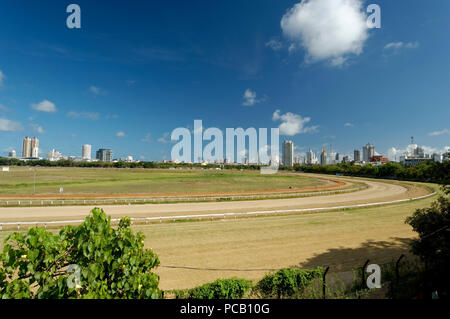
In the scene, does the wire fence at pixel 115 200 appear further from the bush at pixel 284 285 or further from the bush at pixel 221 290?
the bush at pixel 221 290

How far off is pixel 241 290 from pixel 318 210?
18656 millimetres

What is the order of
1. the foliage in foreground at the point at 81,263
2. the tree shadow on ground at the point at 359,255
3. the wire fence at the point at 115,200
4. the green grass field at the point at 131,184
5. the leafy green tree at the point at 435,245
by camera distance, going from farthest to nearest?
the green grass field at the point at 131,184 < the wire fence at the point at 115,200 < the tree shadow on ground at the point at 359,255 < the leafy green tree at the point at 435,245 < the foliage in foreground at the point at 81,263

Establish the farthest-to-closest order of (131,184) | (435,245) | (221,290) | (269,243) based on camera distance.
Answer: (131,184) → (269,243) → (435,245) → (221,290)

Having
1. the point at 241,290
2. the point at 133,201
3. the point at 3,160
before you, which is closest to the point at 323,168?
the point at 133,201

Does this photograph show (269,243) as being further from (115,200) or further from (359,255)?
(115,200)

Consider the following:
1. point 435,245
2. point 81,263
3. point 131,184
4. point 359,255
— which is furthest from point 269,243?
point 131,184

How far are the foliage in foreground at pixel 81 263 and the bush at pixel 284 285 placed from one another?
5.12 meters

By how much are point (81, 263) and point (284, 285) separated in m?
6.39

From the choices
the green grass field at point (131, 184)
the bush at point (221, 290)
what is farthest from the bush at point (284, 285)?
the green grass field at point (131, 184)

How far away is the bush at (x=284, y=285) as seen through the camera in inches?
273

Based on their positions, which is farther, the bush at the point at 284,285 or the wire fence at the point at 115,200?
the wire fence at the point at 115,200

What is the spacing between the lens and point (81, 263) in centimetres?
320
